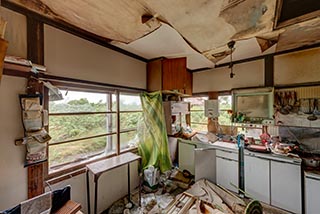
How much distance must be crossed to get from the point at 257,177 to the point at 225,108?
1509mm

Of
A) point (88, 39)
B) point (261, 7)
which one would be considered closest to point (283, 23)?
point (261, 7)

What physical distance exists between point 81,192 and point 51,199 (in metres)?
0.84

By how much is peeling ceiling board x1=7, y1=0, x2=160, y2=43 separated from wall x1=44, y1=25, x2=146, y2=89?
24cm

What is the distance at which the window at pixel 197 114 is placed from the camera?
3928mm

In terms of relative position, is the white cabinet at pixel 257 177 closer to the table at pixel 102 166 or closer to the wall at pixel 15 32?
the table at pixel 102 166

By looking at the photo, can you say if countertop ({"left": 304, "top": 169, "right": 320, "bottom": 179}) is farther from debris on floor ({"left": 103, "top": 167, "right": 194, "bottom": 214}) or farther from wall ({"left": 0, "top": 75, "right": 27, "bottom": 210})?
wall ({"left": 0, "top": 75, "right": 27, "bottom": 210})

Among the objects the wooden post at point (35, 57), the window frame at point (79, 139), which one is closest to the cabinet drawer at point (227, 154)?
the window frame at point (79, 139)

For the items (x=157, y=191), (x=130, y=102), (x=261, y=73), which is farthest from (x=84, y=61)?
(x=261, y=73)

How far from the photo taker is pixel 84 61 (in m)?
2.18

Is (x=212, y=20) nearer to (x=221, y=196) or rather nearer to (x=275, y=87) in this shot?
(x=275, y=87)

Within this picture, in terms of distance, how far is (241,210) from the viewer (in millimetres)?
2207

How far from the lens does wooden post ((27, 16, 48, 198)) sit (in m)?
1.63

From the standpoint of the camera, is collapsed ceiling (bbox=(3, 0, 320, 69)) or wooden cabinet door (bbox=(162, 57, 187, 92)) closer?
collapsed ceiling (bbox=(3, 0, 320, 69))

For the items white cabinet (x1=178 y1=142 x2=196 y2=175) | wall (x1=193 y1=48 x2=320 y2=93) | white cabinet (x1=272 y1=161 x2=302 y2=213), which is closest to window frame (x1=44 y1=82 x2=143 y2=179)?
white cabinet (x1=178 y1=142 x2=196 y2=175)
